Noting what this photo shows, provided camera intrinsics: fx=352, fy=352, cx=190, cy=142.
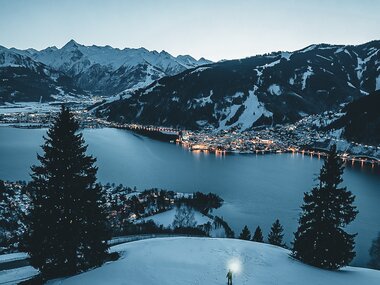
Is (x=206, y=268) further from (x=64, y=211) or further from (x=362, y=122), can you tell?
(x=362, y=122)

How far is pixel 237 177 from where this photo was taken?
105m

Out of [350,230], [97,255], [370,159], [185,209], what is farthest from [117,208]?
[370,159]

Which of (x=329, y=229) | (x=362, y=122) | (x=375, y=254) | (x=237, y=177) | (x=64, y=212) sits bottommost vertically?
(x=375, y=254)

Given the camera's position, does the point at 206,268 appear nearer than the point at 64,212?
No

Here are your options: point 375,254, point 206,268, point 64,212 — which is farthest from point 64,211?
point 375,254

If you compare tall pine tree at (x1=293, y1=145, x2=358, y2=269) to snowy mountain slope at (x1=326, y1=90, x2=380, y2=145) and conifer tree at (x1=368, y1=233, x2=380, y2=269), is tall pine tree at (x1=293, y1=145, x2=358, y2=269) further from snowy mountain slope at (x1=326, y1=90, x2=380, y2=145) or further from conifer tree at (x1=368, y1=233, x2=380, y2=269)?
snowy mountain slope at (x1=326, y1=90, x2=380, y2=145)

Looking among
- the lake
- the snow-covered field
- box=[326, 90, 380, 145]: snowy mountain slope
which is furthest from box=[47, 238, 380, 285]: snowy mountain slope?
box=[326, 90, 380, 145]: snowy mountain slope

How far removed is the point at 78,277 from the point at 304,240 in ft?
44.8

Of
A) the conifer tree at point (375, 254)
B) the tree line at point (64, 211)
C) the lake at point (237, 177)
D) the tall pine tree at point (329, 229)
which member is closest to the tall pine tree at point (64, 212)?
the tree line at point (64, 211)

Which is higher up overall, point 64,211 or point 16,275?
point 64,211

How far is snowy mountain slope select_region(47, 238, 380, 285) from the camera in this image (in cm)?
1656

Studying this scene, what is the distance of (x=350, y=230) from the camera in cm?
6147

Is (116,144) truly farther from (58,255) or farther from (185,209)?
(58,255)

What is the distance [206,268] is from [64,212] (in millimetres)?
7857
